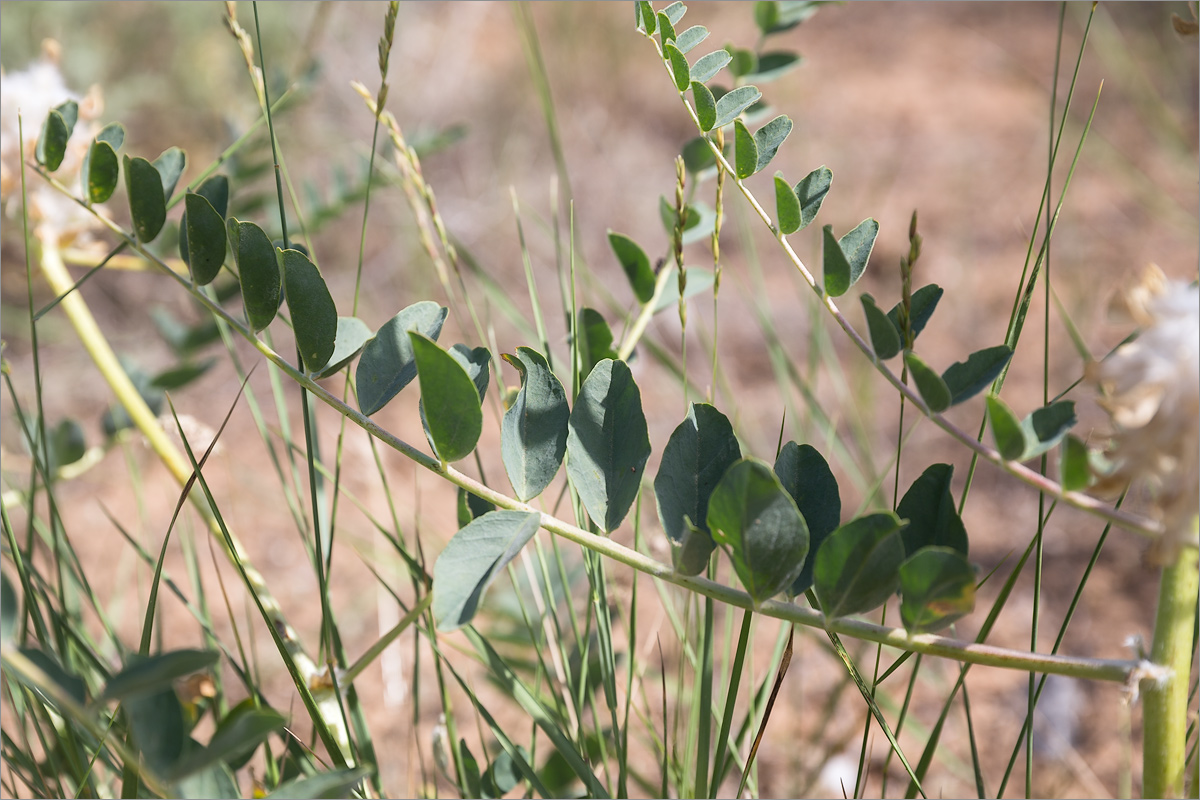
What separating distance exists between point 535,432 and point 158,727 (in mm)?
181

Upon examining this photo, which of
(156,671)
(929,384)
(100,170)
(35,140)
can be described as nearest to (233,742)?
(156,671)

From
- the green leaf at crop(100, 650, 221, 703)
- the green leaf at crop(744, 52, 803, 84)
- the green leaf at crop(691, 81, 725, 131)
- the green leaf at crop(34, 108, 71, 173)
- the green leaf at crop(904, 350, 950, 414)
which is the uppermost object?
the green leaf at crop(34, 108, 71, 173)

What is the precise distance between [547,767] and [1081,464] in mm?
402

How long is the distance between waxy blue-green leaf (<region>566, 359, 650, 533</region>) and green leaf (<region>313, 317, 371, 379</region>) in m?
0.11

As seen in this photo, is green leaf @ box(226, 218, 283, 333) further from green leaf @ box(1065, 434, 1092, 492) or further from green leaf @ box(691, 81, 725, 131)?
green leaf @ box(1065, 434, 1092, 492)

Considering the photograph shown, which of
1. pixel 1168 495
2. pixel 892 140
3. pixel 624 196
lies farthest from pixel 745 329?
pixel 1168 495

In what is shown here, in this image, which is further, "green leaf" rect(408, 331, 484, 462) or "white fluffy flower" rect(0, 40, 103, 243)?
"white fluffy flower" rect(0, 40, 103, 243)

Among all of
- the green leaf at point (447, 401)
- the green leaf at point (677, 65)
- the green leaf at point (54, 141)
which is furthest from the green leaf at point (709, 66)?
the green leaf at point (54, 141)

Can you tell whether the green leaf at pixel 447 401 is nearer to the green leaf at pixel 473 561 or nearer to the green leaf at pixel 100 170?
the green leaf at pixel 473 561

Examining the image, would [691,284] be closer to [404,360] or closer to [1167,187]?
[404,360]

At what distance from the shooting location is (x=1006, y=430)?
311 millimetres

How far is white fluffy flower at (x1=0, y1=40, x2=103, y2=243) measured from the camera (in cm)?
60

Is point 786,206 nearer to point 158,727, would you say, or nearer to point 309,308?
point 309,308

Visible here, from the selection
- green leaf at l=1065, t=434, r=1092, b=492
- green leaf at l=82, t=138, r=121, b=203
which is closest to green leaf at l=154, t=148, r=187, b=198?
green leaf at l=82, t=138, r=121, b=203
